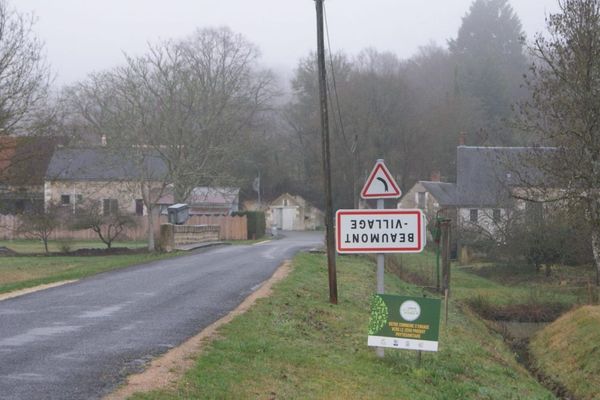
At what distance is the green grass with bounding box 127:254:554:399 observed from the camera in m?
9.40

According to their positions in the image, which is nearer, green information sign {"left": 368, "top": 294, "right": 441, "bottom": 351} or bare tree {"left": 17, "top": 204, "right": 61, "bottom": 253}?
green information sign {"left": 368, "top": 294, "right": 441, "bottom": 351}

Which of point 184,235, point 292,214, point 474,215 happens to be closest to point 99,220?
point 184,235

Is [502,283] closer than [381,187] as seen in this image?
No

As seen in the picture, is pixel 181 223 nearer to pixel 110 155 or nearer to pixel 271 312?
pixel 110 155

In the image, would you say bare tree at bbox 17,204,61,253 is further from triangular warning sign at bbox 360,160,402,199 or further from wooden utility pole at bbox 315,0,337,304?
triangular warning sign at bbox 360,160,402,199

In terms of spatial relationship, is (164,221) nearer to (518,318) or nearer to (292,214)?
(518,318)

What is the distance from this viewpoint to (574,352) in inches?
776

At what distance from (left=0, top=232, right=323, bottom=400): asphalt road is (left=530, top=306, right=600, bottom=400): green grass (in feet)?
23.3

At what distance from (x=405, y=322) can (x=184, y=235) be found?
30.9 metres

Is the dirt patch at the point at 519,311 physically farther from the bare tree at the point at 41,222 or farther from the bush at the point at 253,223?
the bush at the point at 253,223

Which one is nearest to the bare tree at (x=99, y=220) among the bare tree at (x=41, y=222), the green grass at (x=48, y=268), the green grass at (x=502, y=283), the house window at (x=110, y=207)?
the house window at (x=110, y=207)

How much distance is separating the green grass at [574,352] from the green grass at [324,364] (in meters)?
1.32

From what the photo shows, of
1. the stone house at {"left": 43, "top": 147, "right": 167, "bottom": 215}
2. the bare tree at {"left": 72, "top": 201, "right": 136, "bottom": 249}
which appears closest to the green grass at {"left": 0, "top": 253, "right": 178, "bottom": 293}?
the bare tree at {"left": 72, "top": 201, "right": 136, "bottom": 249}

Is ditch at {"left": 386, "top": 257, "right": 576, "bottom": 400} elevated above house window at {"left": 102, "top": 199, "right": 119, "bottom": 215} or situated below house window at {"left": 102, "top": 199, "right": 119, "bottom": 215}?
below
